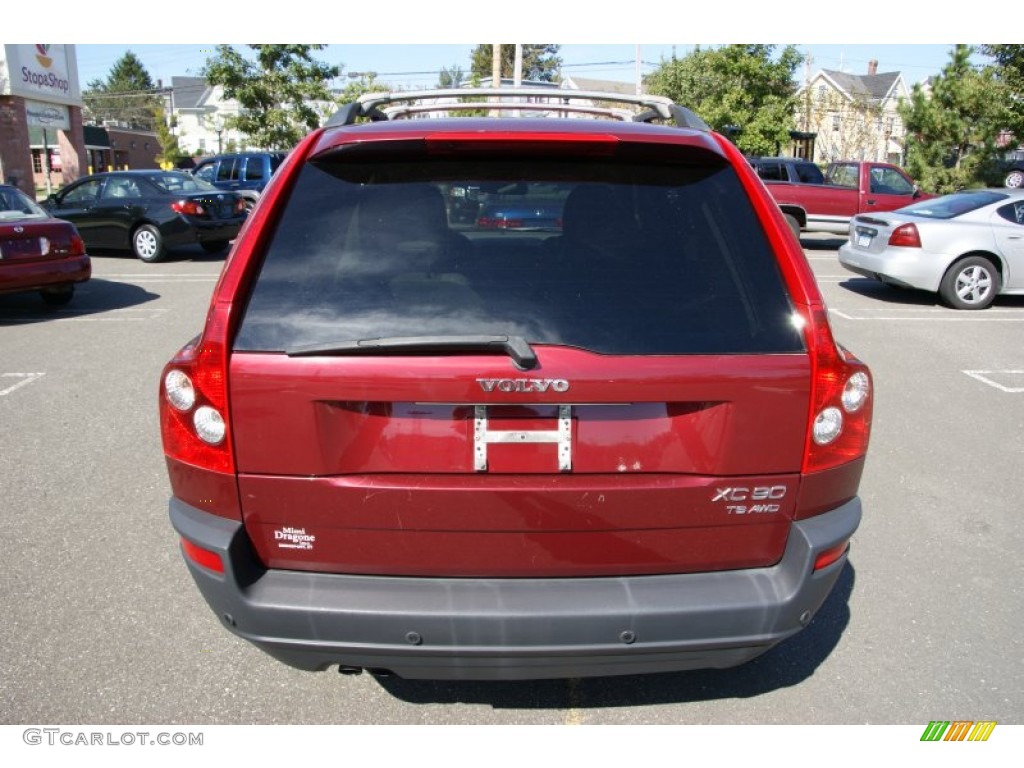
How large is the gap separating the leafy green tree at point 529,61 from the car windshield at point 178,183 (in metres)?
59.5

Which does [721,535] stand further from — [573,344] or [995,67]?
[995,67]

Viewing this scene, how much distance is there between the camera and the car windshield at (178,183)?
46.9ft

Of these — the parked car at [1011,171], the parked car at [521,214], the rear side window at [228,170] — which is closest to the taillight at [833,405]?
the parked car at [521,214]

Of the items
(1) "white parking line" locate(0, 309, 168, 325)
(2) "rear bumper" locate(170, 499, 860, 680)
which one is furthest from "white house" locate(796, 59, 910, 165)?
(2) "rear bumper" locate(170, 499, 860, 680)

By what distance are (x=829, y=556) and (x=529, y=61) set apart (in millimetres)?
75847

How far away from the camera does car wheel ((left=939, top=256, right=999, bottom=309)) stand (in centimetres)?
1029

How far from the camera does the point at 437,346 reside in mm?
2049

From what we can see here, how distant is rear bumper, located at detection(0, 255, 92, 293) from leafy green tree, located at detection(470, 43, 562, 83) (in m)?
65.3

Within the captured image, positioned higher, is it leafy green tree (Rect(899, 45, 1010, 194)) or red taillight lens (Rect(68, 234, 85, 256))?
leafy green tree (Rect(899, 45, 1010, 194))

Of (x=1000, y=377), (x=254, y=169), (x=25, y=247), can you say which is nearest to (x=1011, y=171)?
(x=1000, y=377)

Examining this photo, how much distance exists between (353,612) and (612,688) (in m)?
1.17

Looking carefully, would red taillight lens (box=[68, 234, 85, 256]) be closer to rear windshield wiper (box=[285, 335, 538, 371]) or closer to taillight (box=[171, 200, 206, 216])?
taillight (box=[171, 200, 206, 216])

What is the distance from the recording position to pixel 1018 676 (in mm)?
2891

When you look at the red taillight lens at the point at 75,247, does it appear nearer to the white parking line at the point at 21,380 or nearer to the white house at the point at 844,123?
the white parking line at the point at 21,380
